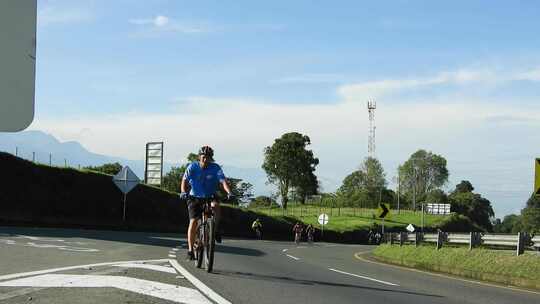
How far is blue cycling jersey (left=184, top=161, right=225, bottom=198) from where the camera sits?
11.0m

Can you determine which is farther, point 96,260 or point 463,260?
point 463,260

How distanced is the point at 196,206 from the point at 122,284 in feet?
8.29

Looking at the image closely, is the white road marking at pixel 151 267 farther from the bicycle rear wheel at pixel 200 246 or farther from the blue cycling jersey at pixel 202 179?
the blue cycling jersey at pixel 202 179

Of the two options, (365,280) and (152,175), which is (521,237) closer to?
(365,280)

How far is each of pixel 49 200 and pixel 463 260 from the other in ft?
96.4

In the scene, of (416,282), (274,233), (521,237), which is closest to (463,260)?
(521,237)

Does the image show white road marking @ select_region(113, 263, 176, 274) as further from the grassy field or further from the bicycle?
the grassy field

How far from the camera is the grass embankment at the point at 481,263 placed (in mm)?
15383

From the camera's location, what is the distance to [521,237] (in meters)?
17.4

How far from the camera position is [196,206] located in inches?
442

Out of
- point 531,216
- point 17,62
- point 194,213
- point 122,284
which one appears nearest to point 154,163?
point 194,213

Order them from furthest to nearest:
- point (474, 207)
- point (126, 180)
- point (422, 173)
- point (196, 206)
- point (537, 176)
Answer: point (422, 173) → point (474, 207) → point (126, 180) → point (537, 176) → point (196, 206)

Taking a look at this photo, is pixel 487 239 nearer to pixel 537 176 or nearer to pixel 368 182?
pixel 537 176

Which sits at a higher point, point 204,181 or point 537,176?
point 537,176
